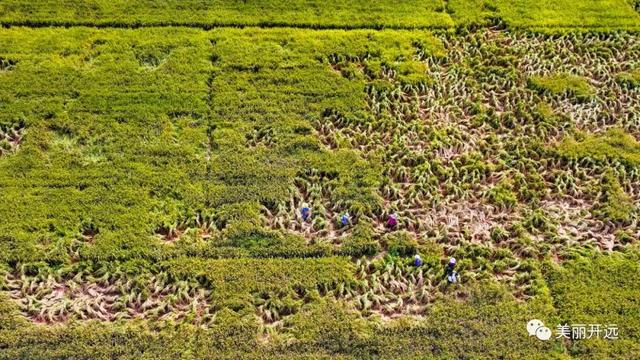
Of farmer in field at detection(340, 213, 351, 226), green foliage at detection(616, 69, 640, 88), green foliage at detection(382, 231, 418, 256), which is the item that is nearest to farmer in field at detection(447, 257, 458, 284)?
green foliage at detection(382, 231, 418, 256)

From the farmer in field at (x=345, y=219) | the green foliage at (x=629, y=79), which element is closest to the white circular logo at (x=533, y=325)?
the farmer in field at (x=345, y=219)

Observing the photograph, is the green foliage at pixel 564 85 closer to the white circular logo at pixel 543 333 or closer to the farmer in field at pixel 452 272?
the farmer in field at pixel 452 272

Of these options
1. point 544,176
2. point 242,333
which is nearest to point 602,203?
point 544,176

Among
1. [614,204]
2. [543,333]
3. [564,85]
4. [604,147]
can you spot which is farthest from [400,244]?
[564,85]

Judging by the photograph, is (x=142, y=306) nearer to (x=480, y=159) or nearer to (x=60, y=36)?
(x=480, y=159)

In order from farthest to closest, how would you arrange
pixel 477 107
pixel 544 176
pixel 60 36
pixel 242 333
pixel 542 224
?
pixel 60 36, pixel 477 107, pixel 544 176, pixel 542 224, pixel 242 333

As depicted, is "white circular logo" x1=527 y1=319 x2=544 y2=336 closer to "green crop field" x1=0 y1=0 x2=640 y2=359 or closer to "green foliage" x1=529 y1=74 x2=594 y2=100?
"green crop field" x1=0 y1=0 x2=640 y2=359
